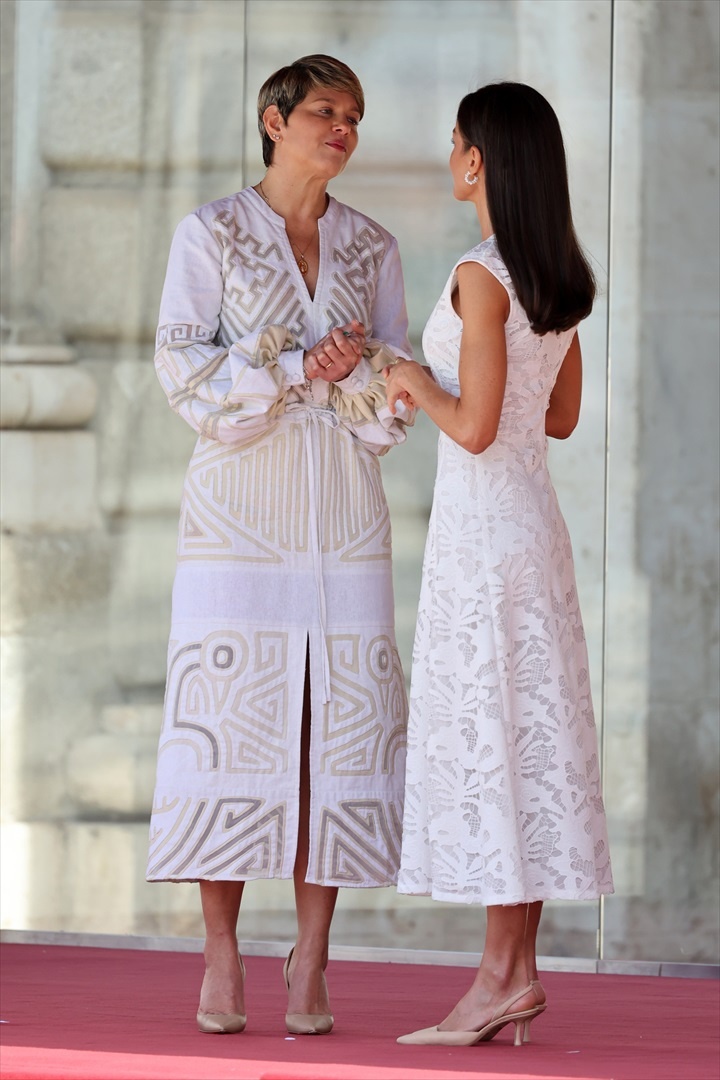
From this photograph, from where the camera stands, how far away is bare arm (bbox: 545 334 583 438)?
374 cm

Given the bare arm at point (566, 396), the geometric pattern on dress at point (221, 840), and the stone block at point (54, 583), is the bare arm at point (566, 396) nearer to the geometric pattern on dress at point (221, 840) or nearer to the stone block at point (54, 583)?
the geometric pattern on dress at point (221, 840)

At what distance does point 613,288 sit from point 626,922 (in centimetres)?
190

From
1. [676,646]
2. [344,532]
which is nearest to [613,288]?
[676,646]

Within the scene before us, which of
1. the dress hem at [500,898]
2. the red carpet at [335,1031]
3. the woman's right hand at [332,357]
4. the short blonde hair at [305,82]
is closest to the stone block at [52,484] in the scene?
the red carpet at [335,1031]

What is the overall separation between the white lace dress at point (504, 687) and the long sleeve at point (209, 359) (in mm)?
362

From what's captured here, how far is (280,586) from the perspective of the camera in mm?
3748

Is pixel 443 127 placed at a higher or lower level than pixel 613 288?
higher

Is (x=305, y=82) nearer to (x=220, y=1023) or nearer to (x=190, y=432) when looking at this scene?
(x=220, y=1023)

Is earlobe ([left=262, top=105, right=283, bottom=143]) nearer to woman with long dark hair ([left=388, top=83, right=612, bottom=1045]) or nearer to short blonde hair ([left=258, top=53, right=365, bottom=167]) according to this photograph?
short blonde hair ([left=258, top=53, right=365, bottom=167])

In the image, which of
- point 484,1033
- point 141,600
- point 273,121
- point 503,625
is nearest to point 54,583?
point 141,600

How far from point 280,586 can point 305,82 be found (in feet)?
3.44

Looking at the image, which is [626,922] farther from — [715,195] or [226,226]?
[226,226]

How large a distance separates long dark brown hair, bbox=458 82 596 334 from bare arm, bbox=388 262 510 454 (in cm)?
6

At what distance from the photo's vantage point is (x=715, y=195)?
550 centimetres
